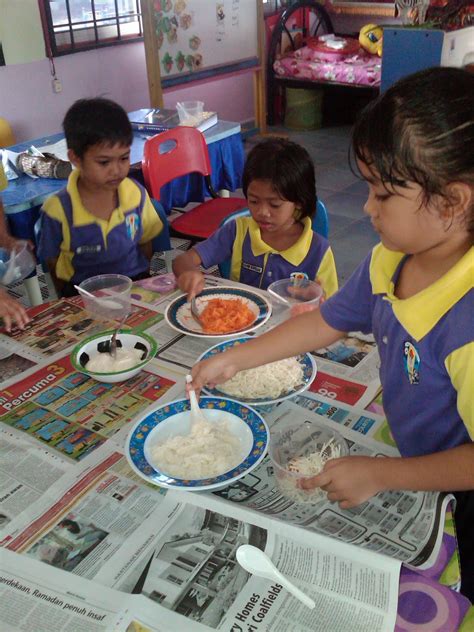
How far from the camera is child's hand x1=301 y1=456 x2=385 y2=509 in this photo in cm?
80

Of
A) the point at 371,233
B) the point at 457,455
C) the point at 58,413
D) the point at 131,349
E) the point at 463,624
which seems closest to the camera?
the point at 463,624

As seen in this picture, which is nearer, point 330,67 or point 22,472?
point 22,472

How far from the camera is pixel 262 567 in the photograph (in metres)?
0.74

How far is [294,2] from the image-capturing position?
233 inches

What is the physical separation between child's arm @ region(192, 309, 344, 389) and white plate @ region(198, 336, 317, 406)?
3 centimetres

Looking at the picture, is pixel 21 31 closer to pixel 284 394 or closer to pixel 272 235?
pixel 272 235

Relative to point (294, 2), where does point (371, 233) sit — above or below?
below

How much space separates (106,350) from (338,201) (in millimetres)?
3295

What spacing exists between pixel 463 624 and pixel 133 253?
1.53 m

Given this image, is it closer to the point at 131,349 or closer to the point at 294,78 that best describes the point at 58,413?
the point at 131,349

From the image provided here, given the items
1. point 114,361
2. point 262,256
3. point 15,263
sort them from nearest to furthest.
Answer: point 114,361 < point 15,263 < point 262,256

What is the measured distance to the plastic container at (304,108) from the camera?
583 centimetres

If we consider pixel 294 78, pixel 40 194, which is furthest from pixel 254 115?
pixel 40 194

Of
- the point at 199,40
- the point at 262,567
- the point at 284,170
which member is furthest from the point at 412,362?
the point at 199,40
